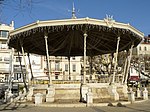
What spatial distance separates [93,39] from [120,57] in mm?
26249

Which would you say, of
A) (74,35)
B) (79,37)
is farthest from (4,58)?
(74,35)

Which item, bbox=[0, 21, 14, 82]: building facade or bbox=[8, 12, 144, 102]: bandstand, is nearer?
bbox=[8, 12, 144, 102]: bandstand

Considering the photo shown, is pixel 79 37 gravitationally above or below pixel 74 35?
below

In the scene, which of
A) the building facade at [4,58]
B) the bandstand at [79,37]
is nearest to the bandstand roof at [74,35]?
the bandstand at [79,37]

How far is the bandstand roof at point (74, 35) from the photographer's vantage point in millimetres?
24823

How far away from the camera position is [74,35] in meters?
31.6

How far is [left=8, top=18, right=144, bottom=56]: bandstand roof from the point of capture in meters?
24.8

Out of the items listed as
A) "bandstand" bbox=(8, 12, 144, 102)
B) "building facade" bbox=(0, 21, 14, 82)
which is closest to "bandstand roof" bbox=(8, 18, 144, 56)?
Answer: "bandstand" bbox=(8, 12, 144, 102)

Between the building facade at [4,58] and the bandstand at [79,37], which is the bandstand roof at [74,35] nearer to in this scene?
the bandstand at [79,37]

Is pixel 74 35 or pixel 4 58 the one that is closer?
pixel 74 35

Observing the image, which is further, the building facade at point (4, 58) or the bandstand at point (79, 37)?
the building facade at point (4, 58)

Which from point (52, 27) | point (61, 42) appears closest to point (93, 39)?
point (61, 42)

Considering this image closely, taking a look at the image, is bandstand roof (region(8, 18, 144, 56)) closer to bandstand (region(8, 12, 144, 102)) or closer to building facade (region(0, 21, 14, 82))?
bandstand (region(8, 12, 144, 102))

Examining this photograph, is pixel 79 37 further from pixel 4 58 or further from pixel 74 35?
pixel 4 58
